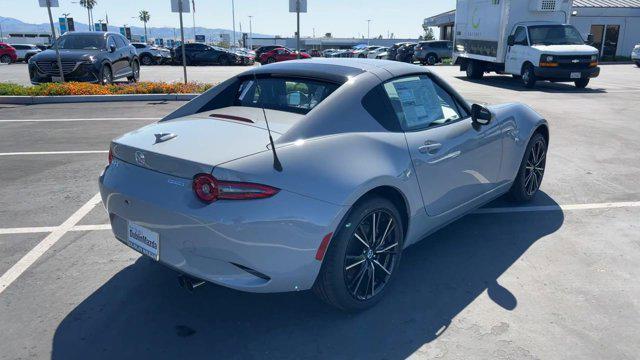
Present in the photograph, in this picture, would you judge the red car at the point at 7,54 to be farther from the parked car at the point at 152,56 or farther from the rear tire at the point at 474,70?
the rear tire at the point at 474,70

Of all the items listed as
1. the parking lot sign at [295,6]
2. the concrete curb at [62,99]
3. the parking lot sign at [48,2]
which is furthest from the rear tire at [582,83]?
the parking lot sign at [48,2]

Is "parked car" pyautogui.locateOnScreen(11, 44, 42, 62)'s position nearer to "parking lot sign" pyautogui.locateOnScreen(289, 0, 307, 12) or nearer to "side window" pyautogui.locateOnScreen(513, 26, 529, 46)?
"parking lot sign" pyautogui.locateOnScreen(289, 0, 307, 12)

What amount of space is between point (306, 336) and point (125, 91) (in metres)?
12.1

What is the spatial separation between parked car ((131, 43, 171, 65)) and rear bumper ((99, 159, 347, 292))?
109 feet

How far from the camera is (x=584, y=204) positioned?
5.22 meters

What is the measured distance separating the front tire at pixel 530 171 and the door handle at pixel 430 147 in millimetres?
1691

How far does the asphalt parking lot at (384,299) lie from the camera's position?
9.34 feet

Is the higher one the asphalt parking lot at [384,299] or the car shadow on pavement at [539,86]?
the asphalt parking lot at [384,299]

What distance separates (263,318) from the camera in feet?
10.2

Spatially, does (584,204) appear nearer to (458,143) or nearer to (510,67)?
(458,143)

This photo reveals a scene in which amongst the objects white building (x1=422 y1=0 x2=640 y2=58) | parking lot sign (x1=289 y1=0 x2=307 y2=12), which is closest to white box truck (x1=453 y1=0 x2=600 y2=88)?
parking lot sign (x1=289 y1=0 x2=307 y2=12)

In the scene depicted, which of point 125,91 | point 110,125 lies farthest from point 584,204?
point 125,91

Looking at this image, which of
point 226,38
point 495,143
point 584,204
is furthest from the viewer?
point 226,38

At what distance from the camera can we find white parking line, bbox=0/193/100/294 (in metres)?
3.62
